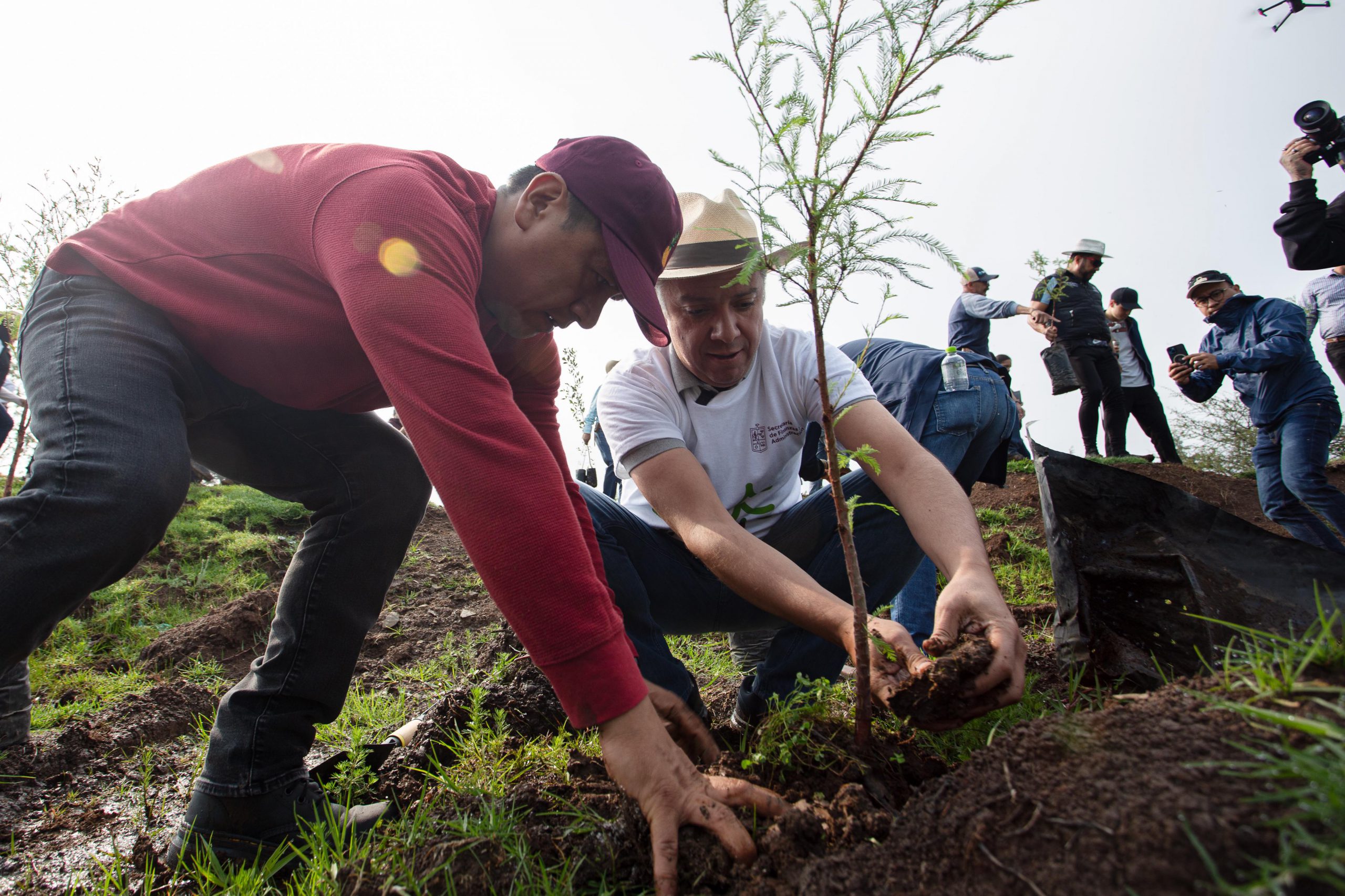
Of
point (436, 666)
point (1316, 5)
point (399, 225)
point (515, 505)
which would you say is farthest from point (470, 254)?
point (1316, 5)

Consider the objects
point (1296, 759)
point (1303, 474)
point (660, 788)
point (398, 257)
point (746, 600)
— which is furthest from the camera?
point (1303, 474)

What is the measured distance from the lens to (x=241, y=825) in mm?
1628

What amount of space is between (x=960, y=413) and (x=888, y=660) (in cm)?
164

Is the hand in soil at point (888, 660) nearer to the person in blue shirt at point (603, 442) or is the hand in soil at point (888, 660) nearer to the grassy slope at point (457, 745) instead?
the grassy slope at point (457, 745)

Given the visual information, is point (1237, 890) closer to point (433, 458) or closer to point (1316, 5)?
point (433, 458)

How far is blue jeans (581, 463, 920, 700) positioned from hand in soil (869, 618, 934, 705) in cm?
51

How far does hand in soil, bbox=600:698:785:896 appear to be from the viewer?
46.1 inches

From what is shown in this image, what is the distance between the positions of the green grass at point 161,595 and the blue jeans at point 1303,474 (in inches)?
278

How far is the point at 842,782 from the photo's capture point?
1.44 metres

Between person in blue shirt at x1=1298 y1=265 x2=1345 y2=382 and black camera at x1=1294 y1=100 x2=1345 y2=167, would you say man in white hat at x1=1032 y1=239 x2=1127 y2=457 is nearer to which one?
person in blue shirt at x1=1298 y1=265 x2=1345 y2=382

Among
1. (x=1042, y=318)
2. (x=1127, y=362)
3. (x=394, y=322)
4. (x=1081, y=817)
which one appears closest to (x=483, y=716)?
(x=394, y=322)

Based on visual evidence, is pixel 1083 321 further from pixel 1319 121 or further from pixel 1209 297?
pixel 1319 121

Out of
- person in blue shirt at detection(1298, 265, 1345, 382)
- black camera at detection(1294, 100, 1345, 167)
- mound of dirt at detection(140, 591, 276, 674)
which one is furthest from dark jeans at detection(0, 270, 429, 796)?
person in blue shirt at detection(1298, 265, 1345, 382)

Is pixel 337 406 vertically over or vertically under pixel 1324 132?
under
